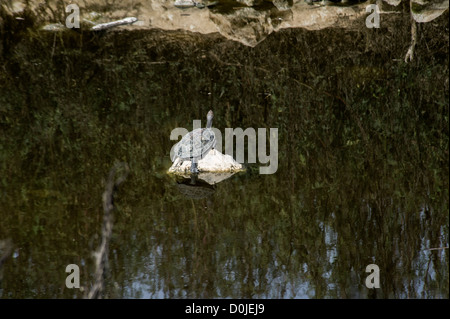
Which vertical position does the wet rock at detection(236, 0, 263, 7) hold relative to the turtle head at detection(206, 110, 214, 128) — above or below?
above

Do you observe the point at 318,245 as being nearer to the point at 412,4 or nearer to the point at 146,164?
the point at 146,164

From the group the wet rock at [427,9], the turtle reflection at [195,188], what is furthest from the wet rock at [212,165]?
the wet rock at [427,9]

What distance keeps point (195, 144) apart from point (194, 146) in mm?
29

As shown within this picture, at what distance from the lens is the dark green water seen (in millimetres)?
4586

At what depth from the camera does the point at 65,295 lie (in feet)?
14.0

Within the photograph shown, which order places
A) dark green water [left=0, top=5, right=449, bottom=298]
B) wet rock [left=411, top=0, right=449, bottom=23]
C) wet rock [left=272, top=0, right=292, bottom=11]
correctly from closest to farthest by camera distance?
dark green water [left=0, top=5, right=449, bottom=298] → wet rock [left=411, top=0, right=449, bottom=23] → wet rock [left=272, top=0, right=292, bottom=11]

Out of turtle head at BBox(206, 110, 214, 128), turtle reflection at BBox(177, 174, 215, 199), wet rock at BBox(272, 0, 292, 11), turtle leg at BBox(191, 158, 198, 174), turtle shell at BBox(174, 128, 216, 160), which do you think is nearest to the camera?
turtle reflection at BBox(177, 174, 215, 199)

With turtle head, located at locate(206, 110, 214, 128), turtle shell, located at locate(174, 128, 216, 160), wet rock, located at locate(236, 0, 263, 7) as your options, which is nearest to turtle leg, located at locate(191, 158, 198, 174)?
Result: turtle shell, located at locate(174, 128, 216, 160)

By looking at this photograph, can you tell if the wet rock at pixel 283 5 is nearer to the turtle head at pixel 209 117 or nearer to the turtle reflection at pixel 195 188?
the turtle head at pixel 209 117

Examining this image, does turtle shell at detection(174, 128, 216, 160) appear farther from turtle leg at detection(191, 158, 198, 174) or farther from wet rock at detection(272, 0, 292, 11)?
wet rock at detection(272, 0, 292, 11)

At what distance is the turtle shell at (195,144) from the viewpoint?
6.49 metres

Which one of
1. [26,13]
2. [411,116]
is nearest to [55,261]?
[411,116]

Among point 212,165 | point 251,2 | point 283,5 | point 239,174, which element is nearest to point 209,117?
point 212,165

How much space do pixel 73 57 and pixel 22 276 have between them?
20.4 feet
